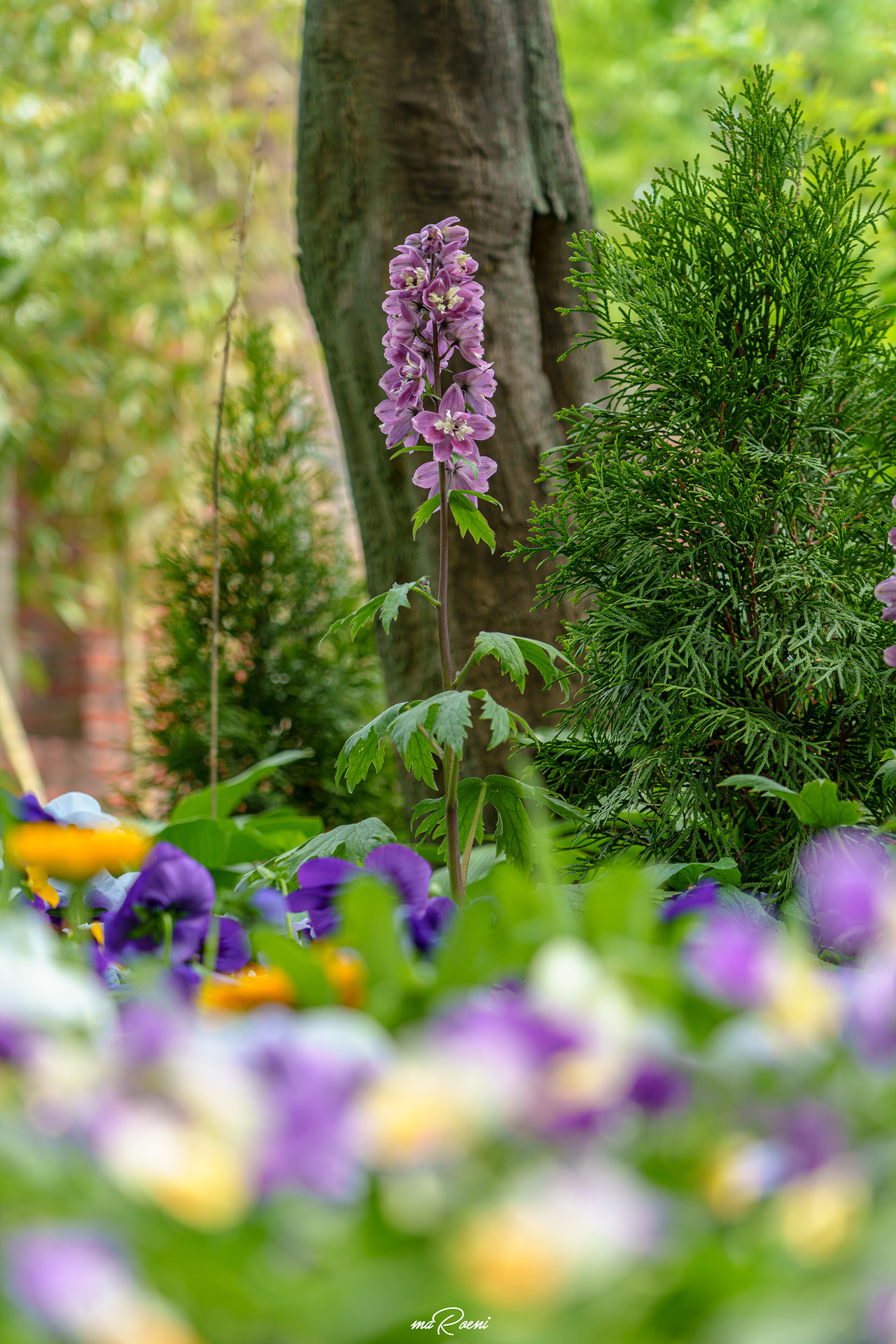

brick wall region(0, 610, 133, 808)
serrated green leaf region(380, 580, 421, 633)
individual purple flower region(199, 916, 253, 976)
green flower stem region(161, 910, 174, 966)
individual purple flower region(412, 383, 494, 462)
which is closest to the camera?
green flower stem region(161, 910, 174, 966)

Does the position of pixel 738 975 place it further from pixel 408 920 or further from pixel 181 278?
pixel 181 278

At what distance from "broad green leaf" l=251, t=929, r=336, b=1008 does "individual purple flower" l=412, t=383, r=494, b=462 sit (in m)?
0.75

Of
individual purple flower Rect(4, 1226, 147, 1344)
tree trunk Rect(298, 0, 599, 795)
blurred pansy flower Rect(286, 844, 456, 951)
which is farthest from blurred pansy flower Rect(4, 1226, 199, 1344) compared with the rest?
tree trunk Rect(298, 0, 599, 795)

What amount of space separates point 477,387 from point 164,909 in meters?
0.77

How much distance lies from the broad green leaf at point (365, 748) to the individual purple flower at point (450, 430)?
0.31m

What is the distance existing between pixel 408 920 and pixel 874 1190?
46cm

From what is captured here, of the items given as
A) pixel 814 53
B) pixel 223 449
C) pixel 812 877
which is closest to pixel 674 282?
pixel 812 877

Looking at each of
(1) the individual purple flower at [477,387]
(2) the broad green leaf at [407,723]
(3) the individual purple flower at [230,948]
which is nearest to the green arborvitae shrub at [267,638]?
(1) the individual purple flower at [477,387]

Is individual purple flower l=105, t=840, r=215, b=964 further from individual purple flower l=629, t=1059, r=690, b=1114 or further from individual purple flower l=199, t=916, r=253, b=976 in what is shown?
individual purple flower l=629, t=1059, r=690, b=1114

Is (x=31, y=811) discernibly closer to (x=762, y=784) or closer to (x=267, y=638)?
(x=762, y=784)

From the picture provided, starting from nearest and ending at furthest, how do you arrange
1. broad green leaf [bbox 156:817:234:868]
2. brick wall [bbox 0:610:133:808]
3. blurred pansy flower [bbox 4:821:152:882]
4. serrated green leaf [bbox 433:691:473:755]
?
blurred pansy flower [bbox 4:821:152:882]
serrated green leaf [bbox 433:691:473:755]
broad green leaf [bbox 156:817:234:868]
brick wall [bbox 0:610:133:808]

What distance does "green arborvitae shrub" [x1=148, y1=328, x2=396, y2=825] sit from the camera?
2.95 meters

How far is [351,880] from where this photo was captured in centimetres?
93

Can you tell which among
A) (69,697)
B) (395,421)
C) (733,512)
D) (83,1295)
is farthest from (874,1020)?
(69,697)
